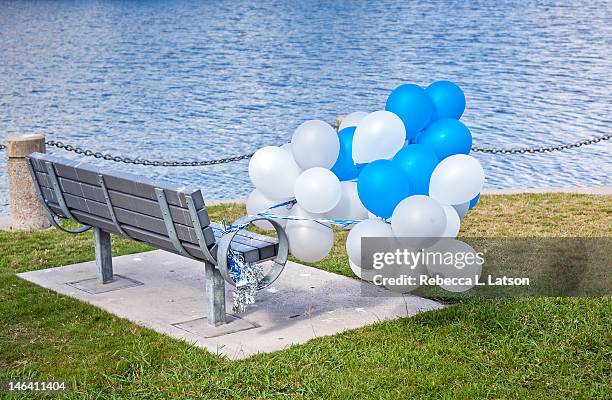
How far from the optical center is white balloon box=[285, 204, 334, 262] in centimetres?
592

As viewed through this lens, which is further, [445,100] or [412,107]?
[445,100]

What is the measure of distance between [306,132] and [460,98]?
1.09m

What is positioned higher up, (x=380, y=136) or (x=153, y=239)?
(x=380, y=136)

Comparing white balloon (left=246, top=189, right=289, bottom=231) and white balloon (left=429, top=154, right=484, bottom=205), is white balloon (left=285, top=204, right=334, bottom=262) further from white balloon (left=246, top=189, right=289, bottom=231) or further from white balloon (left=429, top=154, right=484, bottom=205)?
white balloon (left=429, top=154, right=484, bottom=205)

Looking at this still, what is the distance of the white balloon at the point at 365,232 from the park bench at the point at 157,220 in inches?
20.9

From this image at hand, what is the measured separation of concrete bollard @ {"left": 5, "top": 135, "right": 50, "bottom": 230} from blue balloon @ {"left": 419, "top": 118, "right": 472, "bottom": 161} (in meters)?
4.59

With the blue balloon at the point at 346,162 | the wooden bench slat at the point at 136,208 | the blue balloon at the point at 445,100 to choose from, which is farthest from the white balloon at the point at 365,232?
the blue balloon at the point at 445,100

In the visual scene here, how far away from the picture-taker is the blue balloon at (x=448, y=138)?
5.77 m

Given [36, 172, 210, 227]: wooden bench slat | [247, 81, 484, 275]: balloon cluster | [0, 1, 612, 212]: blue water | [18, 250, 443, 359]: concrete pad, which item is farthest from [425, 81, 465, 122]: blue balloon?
[0, 1, 612, 212]: blue water

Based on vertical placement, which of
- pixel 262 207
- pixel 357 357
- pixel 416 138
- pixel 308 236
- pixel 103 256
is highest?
pixel 416 138

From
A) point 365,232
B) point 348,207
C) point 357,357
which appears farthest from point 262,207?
point 357,357

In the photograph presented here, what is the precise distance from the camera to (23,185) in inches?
356

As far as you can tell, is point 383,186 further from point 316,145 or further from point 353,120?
point 353,120

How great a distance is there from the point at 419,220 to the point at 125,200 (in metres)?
2.08
